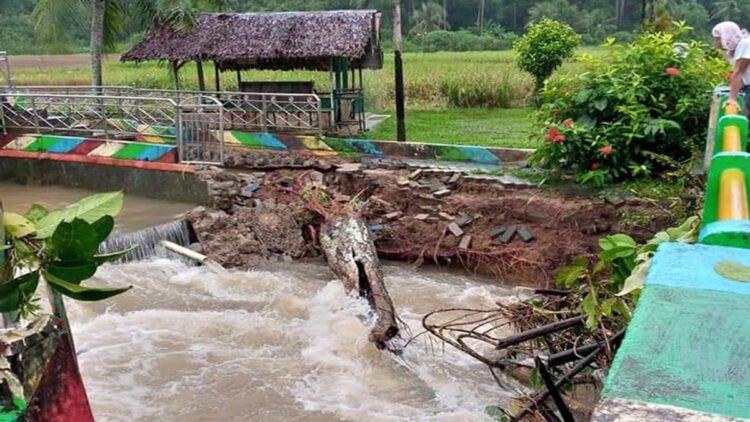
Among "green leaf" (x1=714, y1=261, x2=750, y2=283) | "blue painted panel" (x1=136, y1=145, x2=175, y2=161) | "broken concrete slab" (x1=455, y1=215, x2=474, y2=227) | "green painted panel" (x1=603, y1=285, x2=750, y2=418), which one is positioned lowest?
"broken concrete slab" (x1=455, y1=215, x2=474, y2=227)

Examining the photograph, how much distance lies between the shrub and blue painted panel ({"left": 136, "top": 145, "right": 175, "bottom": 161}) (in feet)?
29.8

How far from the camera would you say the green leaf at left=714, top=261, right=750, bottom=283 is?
108 centimetres

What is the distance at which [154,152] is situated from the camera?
35.1ft

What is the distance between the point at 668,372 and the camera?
844mm

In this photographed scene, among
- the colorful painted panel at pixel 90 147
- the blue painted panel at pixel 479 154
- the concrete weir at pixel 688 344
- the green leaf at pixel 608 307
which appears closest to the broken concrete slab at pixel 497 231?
the blue painted panel at pixel 479 154

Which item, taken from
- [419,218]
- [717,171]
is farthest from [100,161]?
[717,171]

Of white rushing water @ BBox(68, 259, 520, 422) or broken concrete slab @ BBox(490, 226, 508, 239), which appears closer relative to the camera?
white rushing water @ BBox(68, 259, 520, 422)

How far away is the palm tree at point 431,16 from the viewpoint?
4147cm

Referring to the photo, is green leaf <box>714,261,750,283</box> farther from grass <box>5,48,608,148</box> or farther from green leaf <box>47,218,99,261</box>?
grass <box>5,48,608,148</box>

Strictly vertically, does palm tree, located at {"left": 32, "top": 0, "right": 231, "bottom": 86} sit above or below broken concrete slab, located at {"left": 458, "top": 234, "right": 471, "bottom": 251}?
above

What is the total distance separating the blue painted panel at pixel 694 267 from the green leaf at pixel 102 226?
98 cm

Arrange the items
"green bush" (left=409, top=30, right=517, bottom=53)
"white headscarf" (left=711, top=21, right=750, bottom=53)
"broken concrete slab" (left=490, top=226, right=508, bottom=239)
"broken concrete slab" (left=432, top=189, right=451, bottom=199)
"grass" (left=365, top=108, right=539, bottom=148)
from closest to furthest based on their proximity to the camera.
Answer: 1. "white headscarf" (left=711, top=21, right=750, bottom=53)
2. "broken concrete slab" (left=490, top=226, right=508, bottom=239)
3. "broken concrete slab" (left=432, top=189, right=451, bottom=199)
4. "grass" (left=365, top=108, right=539, bottom=148)
5. "green bush" (left=409, top=30, right=517, bottom=53)

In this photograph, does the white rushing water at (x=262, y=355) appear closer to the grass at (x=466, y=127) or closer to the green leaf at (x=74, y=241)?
the green leaf at (x=74, y=241)

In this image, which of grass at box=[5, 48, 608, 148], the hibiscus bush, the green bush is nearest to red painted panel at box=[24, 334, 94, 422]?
the hibiscus bush
